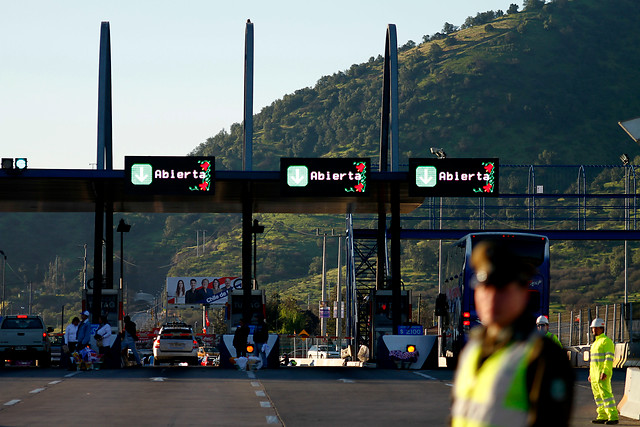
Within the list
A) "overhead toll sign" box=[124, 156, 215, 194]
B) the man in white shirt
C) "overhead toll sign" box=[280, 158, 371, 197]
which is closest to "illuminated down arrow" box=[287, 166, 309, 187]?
"overhead toll sign" box=[280, 158, 371, 197]

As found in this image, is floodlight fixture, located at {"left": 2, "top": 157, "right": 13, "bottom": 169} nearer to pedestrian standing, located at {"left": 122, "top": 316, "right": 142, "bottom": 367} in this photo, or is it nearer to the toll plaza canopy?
the toll plaza canopy

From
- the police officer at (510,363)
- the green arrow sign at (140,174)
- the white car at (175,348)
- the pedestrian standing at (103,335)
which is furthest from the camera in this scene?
the white car at (175,348)

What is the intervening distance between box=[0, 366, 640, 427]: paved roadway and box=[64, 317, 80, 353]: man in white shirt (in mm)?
3253

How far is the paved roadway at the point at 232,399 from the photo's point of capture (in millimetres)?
17297

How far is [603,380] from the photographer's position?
59.0ft

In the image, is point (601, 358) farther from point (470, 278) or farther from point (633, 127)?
point (470, 278)

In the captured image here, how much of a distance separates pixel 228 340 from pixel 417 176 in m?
7.85

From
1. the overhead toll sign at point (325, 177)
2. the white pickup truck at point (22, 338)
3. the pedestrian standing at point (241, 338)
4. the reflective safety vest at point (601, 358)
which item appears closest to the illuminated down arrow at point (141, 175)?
the overhead toll sign at point (325, 177)

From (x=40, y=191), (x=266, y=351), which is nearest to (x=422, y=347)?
(x=266, y=351)

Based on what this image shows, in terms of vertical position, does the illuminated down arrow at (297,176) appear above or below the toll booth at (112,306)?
above

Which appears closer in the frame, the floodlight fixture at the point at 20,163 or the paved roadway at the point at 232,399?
the paved roadway at the point at 232,399

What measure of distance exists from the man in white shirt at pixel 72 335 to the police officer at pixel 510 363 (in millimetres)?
31424

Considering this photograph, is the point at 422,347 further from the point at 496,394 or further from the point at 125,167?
the point at 496,394

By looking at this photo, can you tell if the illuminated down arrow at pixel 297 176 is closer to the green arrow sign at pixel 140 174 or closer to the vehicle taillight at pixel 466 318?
the green arrow sign at pixel 140 174
